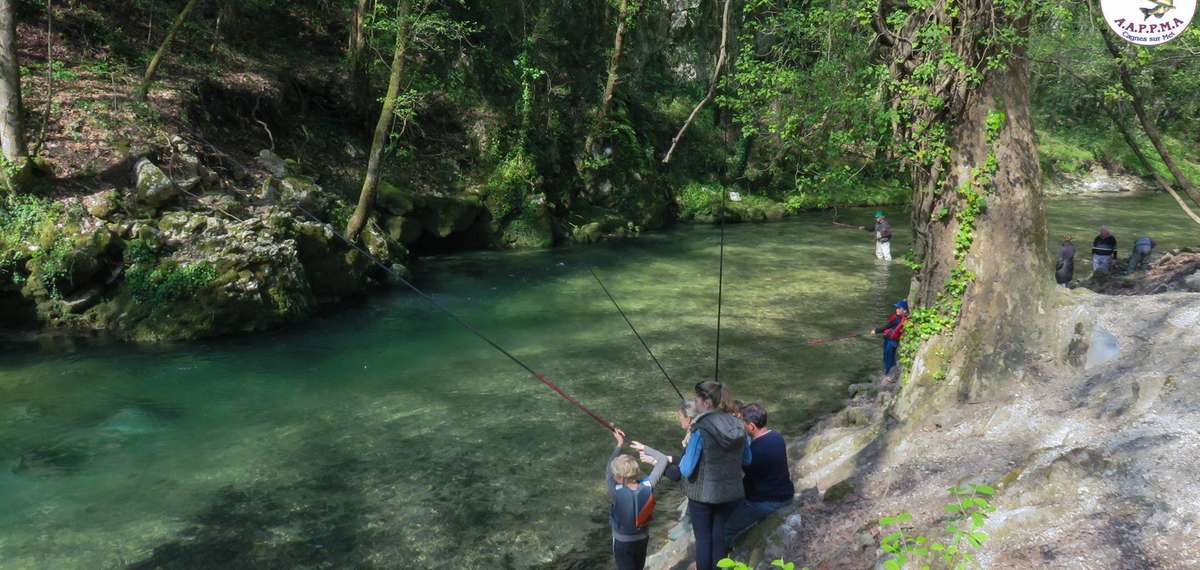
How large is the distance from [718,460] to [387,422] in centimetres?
651

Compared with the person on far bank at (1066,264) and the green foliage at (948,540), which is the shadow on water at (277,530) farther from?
the person on far bank at (1066,264)

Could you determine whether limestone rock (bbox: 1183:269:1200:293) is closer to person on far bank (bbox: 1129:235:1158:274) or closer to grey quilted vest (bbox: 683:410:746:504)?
person on far bank (bbox: 1129:235:1158:274)

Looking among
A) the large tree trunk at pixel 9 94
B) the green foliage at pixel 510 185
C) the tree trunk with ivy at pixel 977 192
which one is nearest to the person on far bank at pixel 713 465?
the tree trunk with ivy at pixel 977 192

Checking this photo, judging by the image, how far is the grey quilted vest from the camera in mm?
5125

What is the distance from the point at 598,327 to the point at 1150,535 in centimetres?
1172

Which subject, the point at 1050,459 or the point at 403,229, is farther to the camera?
the point at 403,229

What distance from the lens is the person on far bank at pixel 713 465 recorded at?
16.9 feet

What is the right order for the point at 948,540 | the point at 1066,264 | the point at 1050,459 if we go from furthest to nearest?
the point at 1066,264 → the point at 1050,459 → the point at 948,540

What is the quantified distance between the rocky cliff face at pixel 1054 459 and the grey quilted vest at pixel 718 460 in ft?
2.84

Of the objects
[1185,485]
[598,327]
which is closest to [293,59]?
[598,327]

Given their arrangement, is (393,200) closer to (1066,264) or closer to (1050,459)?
(1066,264)

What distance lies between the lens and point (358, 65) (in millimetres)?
23453

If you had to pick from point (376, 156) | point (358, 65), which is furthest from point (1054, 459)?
point (358, 65)

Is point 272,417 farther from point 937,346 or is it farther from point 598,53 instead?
point 598,53
